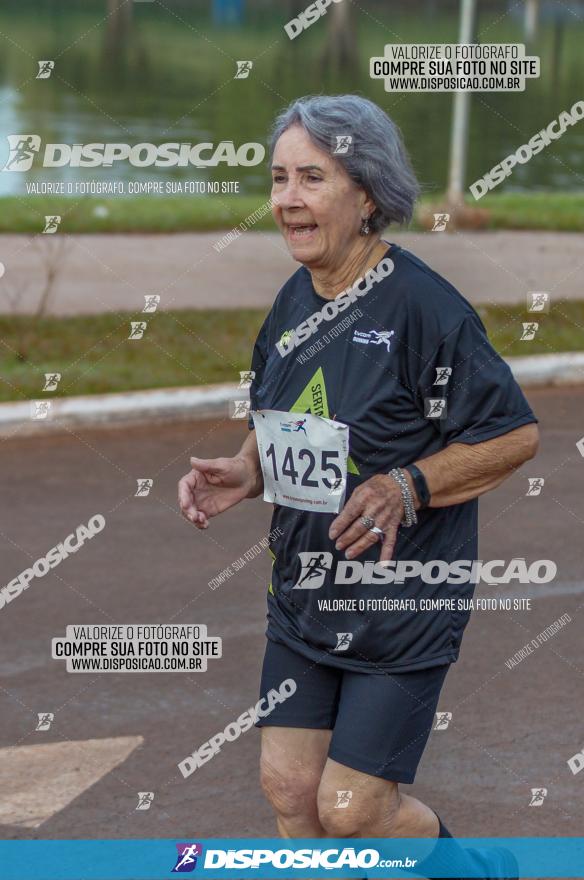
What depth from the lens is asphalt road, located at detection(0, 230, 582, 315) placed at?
1298cm

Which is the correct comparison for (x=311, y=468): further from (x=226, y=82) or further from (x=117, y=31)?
(x=117, y=31)

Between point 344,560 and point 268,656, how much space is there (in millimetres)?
478

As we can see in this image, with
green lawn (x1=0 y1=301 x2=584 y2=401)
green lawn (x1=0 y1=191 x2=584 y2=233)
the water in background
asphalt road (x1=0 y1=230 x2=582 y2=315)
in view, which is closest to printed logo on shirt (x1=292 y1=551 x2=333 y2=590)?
the water in background

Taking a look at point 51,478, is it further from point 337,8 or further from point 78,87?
point 337,8

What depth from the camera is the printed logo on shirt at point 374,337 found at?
3969mm

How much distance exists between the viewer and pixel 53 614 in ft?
23.1

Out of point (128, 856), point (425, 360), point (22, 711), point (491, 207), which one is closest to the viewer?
point (425, 360)

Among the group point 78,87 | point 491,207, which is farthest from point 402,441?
point 78,87

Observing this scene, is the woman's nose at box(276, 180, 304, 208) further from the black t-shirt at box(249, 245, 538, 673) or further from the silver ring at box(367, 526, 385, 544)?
the silver ring at box(367, 526, 385, 544)

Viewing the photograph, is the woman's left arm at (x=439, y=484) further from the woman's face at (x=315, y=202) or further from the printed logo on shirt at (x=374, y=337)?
the woman's face at (x=315, y=202)

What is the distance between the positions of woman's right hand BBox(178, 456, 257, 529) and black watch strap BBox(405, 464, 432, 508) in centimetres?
62

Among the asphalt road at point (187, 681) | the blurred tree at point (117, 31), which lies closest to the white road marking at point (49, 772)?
the asphalt road at point (187, 681)

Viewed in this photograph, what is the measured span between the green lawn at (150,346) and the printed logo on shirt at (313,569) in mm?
6371

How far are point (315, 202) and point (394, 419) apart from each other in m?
0.58
